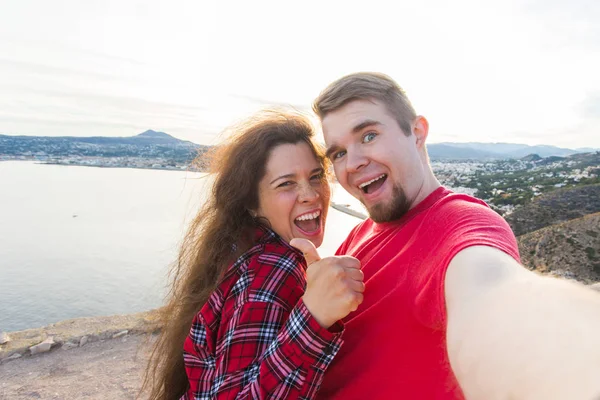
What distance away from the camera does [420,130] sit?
6.34ft

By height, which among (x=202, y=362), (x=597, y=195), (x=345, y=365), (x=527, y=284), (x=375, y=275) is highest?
(x=527, y=284)

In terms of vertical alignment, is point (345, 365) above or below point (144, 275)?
above

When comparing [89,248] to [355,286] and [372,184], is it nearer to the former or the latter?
[372,184]

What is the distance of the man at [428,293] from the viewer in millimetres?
673

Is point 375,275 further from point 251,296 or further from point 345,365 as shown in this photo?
point 251,296

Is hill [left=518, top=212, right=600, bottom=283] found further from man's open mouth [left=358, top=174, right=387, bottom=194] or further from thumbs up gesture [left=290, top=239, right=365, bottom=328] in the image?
thumbs up gesture [left=290, top=239, right=365, bottom=328]

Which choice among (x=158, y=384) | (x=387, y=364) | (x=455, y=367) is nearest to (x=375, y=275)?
(x=387, y=364)

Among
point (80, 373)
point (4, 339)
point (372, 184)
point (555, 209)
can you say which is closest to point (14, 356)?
point (4, 339)

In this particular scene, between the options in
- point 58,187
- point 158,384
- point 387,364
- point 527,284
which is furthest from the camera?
point 58,187

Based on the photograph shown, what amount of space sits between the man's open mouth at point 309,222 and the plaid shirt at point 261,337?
9.3 inches

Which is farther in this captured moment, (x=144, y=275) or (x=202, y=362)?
(x=144, y=275)

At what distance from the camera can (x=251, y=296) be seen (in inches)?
60.7

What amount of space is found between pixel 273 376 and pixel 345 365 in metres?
0.30

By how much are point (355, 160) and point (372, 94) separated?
30cm
